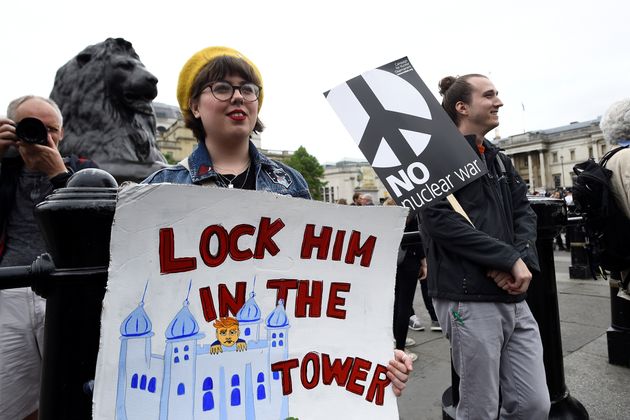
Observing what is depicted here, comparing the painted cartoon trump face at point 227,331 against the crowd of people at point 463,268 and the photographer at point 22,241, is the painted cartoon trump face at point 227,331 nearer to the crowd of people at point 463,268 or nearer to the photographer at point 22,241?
the crowd of people at point 463,268

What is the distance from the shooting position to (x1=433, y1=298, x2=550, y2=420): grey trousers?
1787mm

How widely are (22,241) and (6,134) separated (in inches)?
18.4

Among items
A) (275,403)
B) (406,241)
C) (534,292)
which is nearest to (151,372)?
(275,403)

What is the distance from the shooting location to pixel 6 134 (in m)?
1.70

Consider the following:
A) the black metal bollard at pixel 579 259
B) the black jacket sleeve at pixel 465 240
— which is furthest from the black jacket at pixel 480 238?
the black metal bollard at pixel 579 259

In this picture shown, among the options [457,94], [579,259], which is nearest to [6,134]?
[457,94]

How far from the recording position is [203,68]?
130 cm

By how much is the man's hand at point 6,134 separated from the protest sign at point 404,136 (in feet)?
4.41

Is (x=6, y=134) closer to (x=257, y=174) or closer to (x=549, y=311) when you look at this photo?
(x=257, y=174)

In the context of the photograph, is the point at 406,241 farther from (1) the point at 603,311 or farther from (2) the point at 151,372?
(1) the point at 603,311

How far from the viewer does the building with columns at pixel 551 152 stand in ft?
215

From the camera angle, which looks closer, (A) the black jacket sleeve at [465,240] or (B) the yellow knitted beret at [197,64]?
(B) the yellow knitted beret at [197,64]

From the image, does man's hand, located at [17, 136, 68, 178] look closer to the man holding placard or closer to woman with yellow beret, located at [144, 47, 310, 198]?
woman with yellow beret, located at [144, 47, 310, 198]

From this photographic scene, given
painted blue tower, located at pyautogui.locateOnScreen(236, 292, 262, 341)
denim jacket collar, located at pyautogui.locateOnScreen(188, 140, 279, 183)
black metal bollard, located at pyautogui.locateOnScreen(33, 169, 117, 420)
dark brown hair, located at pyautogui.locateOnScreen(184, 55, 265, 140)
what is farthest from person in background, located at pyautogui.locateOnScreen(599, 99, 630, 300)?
black metal bollard, located at pyautogui.locateOnScreen(33, 169, 117, 420)
